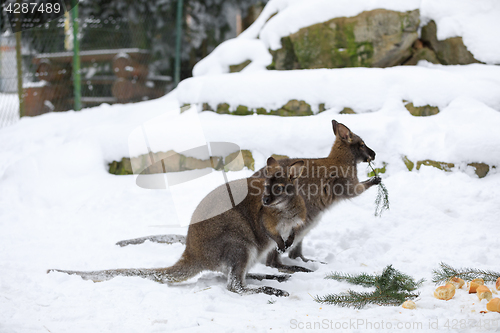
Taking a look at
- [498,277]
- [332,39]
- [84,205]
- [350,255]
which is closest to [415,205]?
[350,255]

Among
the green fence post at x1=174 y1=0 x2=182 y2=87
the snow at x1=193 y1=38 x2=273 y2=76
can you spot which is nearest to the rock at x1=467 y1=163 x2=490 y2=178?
the snow at x1=193 y1=38 x2=273 y2=76

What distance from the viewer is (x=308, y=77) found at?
5.75 metres

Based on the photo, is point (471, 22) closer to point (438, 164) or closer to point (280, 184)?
point (438, 164)

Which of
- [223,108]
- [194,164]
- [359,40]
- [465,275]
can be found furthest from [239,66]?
[465,275]

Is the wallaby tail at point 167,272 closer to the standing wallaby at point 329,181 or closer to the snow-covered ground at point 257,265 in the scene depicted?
the snow-covered ground at point 257,265

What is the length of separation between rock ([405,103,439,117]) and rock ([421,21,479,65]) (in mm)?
1416

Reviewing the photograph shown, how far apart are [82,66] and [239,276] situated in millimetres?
7033

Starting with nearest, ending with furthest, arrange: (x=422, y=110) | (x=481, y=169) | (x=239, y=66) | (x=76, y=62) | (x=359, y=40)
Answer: (x=481, y=169) → (x=422, y=110) → (x=359, y=40) → (x=239, y=66) → (x=76, y=62)

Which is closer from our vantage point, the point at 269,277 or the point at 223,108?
the point at 269,277

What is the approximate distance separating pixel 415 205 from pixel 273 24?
154 inches

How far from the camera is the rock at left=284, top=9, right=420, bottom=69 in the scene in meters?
6.27

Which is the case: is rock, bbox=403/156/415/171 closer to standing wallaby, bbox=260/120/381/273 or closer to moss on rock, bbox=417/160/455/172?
moss on rock, bbox=417/160/455/172

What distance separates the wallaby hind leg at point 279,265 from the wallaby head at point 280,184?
767 mm

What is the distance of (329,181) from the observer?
3.83 metres
